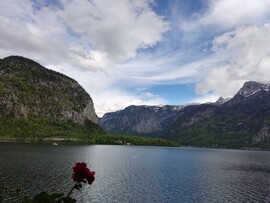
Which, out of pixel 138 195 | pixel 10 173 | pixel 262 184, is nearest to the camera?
pixel 138 195

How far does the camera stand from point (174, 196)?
83438 millimetres

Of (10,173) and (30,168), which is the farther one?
(30,168)

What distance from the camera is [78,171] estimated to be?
10039 mm

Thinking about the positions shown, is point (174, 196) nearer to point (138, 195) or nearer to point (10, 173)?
point (138, 195)

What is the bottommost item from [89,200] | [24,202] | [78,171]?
[89,200]

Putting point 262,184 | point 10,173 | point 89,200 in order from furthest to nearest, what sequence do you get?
point 262,184, point 10,173, point 89,200

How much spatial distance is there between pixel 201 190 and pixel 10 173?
59003 millimetres

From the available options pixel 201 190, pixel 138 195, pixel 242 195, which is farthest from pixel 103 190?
pixel 242 195

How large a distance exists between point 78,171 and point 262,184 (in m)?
118

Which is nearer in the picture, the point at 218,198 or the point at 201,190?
the point at 218,198

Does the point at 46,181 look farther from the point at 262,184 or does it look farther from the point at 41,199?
the point at 41,199

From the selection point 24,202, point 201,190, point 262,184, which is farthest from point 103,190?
point 24,202

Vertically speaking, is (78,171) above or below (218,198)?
above

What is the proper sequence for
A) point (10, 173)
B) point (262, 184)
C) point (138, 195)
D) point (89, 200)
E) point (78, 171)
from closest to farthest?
point (78, 171), point (89, 200), point (138, 195), point (10, 173), point (262, 184)
